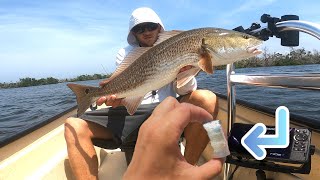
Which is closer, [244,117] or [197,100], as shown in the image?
[197,100]

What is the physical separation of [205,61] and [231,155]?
30.1 inches

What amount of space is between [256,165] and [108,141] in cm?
157

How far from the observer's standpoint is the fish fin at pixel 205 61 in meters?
2.76

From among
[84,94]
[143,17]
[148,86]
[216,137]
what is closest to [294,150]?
[148,86]

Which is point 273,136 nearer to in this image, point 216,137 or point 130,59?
point 216,137

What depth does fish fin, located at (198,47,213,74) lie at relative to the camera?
2.76m

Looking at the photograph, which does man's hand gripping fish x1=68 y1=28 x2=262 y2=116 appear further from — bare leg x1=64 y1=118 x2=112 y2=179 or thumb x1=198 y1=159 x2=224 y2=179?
thumb x1=198 y1=159 x2=224 y2=179

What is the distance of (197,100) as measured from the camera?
3.43m

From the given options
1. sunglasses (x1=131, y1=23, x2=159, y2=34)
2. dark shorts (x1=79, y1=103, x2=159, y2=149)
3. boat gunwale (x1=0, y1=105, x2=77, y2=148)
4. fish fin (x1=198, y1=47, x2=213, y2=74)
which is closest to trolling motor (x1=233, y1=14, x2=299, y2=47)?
fish fin (x1=198, y1=47, x2=213, y2=74)

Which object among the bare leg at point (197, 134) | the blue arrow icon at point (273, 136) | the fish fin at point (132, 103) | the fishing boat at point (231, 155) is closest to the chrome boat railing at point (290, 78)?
the fishing boat at point (231, 155)

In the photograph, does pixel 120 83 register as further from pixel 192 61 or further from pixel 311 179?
pixel 311 179

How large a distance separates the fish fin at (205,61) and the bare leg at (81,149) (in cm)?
126

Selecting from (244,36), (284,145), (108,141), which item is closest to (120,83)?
(108,141)

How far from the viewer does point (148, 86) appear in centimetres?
308
